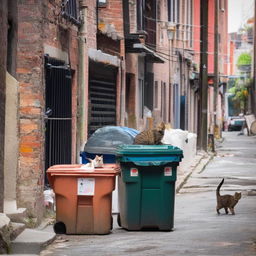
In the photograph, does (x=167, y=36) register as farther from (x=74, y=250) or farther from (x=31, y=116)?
(x=74, y=250)

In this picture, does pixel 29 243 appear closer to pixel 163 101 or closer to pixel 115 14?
pixel 115 14

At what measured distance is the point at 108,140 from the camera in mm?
17047

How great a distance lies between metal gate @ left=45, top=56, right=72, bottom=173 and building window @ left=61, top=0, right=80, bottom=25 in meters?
0.89

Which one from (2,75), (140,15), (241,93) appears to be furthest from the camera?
(241,93)

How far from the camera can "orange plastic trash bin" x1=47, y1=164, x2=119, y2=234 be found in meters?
14.4

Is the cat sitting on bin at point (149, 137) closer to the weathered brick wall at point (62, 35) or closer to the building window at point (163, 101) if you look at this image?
the weathered brick wall at point (62, 35)

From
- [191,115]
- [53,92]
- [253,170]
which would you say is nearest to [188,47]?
[191,115]

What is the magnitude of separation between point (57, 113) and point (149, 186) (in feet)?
12.2

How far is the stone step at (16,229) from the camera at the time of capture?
1295 centimetres

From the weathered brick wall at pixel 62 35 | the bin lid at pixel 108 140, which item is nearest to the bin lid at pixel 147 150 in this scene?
the bin lid at pixel 108 140

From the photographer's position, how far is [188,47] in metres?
50.5

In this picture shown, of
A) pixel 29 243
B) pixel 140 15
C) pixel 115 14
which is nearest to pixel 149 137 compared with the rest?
pixel 29 243

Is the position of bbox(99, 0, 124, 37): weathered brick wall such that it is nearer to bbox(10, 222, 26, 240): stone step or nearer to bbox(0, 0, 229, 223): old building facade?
bbox(0, 0, 229, 223): old building facade

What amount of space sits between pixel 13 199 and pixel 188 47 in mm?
36457
